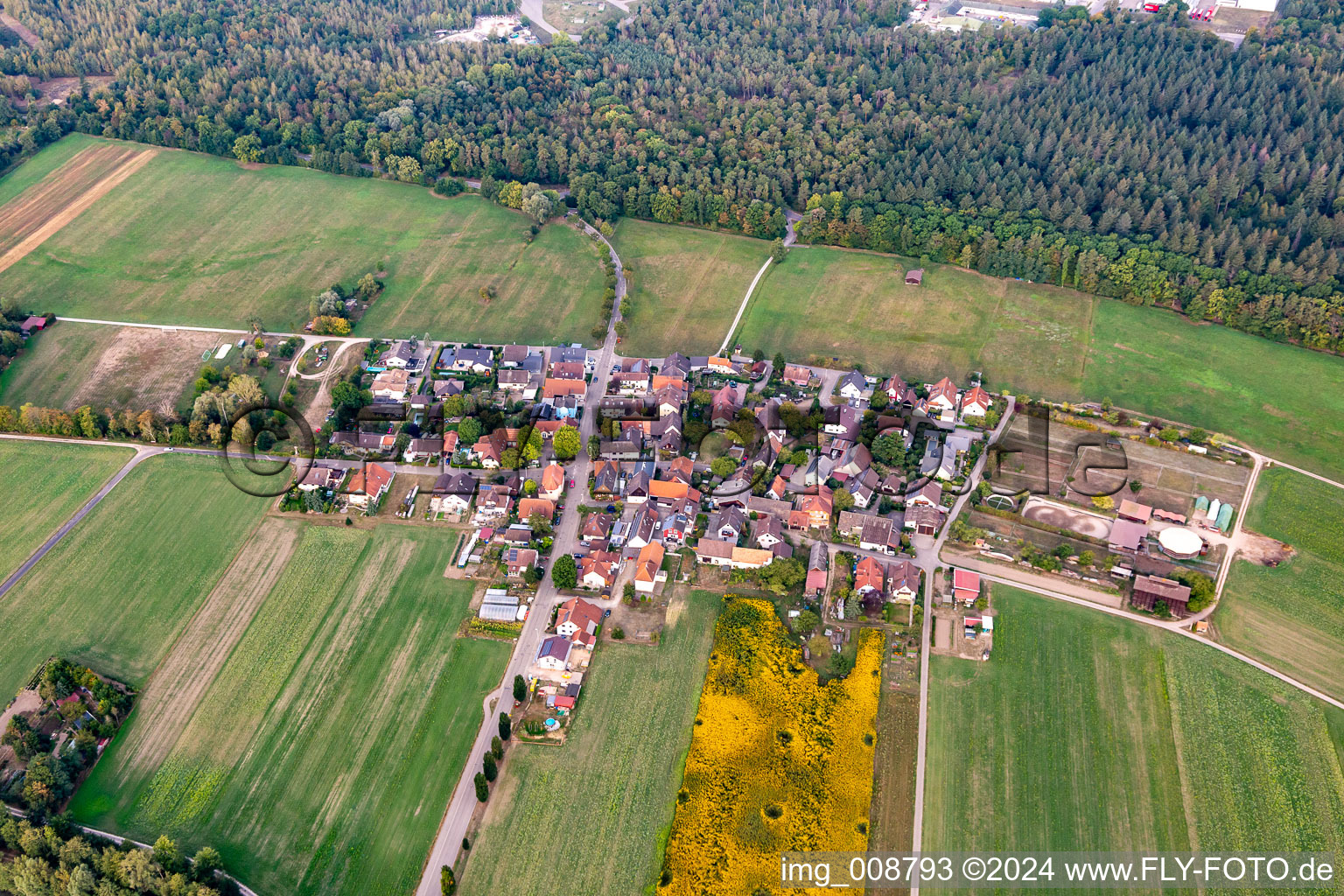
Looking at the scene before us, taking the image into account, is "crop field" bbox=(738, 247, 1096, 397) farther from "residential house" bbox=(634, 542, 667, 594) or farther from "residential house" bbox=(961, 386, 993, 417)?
"residential house" bbox=(634, 542, 667, 594)

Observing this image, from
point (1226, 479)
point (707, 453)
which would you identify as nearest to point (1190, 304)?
point (1226, 479)

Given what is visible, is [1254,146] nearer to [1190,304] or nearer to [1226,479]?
[1190,304]

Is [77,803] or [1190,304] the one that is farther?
[1190,304]

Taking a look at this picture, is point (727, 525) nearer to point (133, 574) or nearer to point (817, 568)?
point (817, 568)

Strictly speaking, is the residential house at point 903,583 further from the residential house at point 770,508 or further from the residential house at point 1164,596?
the residential house at point 1164,596

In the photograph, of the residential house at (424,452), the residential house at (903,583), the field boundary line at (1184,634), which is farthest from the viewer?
the residential house at (424,452)

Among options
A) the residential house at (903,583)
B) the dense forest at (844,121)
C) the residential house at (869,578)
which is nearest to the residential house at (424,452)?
the residential house at (869,578)

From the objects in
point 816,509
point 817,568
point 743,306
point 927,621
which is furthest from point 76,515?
point 927,621
